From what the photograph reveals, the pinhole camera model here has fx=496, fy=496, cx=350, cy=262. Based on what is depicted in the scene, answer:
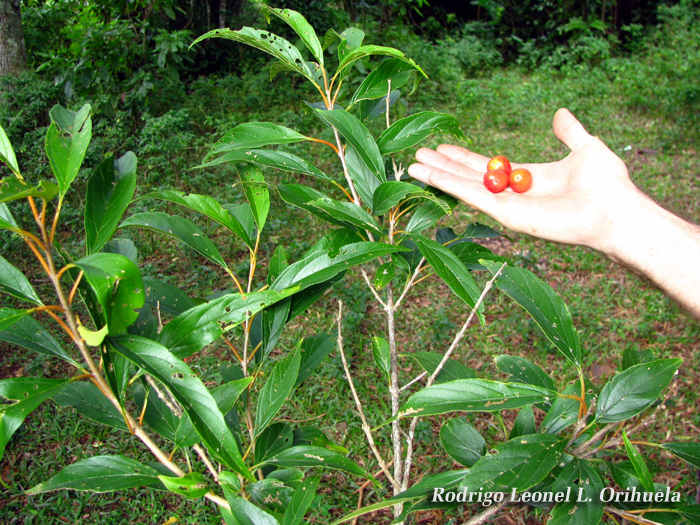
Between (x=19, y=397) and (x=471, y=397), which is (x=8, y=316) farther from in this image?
(x=471, y=397)

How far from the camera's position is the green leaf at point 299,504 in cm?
94

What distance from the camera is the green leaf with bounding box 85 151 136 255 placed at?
862mm

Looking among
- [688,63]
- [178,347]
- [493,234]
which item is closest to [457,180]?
[493,234]

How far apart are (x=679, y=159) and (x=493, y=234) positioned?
4.56m

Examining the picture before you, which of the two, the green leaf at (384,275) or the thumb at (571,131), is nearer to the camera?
the green leaf at (384,275)

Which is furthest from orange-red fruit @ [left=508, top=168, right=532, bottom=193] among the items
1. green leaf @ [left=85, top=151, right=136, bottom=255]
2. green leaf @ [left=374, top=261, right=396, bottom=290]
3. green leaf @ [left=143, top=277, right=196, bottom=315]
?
green leaf @ [left=85, top=151, right=136, bottom=255]

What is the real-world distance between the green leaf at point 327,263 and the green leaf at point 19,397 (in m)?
0.42

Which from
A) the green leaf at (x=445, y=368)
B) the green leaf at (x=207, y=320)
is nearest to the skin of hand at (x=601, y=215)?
the green leaf at (x=445, y=368)

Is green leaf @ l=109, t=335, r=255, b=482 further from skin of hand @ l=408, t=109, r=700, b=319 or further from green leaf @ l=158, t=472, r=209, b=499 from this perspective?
skin of hand @ l=408, t=109, r=700, b=319

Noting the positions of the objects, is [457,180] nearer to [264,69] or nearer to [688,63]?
[264,69]

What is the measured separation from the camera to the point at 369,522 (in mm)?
2053

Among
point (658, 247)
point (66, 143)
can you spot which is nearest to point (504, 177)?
point (658, 247)

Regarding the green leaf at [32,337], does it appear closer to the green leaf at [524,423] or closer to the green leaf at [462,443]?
the green leaf at [462,443]

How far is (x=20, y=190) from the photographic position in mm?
664
